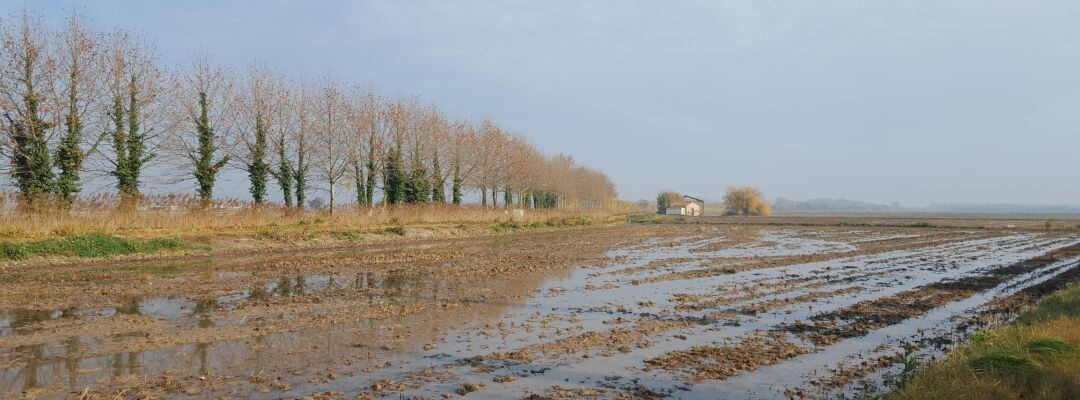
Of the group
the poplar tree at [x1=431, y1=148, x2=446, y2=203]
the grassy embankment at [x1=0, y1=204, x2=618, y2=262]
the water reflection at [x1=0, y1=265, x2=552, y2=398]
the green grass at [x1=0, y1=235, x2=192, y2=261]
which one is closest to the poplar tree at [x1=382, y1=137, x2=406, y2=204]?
the grassy embankment at [x1=0, y1=204, x2=618, y2=262]

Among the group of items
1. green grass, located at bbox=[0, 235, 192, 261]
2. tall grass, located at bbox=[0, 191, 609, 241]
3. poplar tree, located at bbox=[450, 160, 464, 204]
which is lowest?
green grass, located at bbox=[0, 235, 192, 261]

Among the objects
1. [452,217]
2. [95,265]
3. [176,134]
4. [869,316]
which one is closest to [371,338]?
[869,316]

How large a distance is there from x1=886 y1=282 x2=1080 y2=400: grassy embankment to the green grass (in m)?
22.1

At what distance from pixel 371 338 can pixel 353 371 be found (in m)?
1.82

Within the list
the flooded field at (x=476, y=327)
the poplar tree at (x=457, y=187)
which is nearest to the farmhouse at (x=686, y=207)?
the poplar tree at (x=457, y=187)

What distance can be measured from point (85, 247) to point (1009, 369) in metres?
23.6

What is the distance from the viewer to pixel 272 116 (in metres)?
36.4

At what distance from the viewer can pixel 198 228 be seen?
2648 centimetres

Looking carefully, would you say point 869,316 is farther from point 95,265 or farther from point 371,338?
point 95,265

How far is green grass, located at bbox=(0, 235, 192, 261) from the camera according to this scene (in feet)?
60.2

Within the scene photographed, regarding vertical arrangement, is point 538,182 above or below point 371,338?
above

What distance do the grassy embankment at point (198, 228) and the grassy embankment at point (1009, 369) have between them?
22260 mm

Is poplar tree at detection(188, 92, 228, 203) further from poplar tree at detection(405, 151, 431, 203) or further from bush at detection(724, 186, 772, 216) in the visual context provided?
bush at detection(724, 186, 772, 216)

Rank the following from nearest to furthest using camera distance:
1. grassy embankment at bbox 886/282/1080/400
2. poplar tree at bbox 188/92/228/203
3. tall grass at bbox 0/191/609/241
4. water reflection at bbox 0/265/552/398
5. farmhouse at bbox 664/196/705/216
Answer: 1. grassy embankment at bbox 886/282/1080/400
2. water reflection at bbox 0/265/552/398
3. tall grass at bbox 0/191/609/241
4. poplar tree at bbox 188/92/228/203
5. farmhouse at bbox 664/196/705/216
